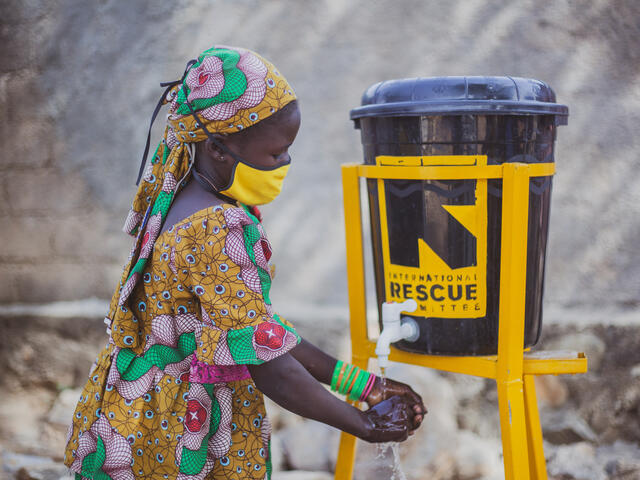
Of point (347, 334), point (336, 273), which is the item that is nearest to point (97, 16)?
point (336, 273)

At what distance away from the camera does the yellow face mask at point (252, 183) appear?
1604 millimetres

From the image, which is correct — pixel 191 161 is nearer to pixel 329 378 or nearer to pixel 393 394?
pixel 329 378

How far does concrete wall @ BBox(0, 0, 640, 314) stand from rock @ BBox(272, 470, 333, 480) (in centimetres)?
77

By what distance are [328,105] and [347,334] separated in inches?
41.6

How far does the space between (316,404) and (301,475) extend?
59.8 inches

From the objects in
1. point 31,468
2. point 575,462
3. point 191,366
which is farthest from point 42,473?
point 575,462

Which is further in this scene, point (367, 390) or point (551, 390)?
point (551, 390)

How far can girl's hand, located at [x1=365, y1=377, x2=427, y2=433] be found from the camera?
1.81 meters

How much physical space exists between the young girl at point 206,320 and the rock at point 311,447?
1.37 meters

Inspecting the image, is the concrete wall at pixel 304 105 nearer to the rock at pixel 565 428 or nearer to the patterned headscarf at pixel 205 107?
the rock at pixel 565 428

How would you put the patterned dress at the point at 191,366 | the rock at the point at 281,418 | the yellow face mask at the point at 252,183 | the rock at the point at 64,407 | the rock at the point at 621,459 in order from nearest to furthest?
the patterned dress at the point at 191,366 → the yellow face mask at the point at 252,183 → the rock at the point at 621,459 → the rock at the point at 281,418 → the rock at the point at 64,407

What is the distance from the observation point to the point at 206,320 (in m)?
1.53

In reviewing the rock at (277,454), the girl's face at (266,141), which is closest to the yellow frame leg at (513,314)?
the girl's face at (266,141)

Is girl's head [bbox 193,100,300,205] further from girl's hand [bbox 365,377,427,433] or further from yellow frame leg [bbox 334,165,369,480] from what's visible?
girl's hand [bbox 365,377,427,433]
